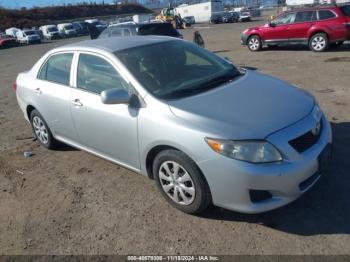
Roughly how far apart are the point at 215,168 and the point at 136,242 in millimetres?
1045

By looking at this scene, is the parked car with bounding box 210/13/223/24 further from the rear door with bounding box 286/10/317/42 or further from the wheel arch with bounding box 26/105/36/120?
the wheel arch with bounding box 26/105/36/120

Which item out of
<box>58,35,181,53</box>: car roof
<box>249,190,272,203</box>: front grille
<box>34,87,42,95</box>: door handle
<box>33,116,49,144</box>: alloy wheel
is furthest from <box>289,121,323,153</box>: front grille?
<box>33,116,49,144</box>: alloy wheel

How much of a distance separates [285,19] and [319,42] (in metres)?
1.80

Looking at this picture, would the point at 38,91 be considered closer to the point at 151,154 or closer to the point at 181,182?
the point at 151,154

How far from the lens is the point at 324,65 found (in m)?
10.2

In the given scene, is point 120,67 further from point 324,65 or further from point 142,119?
point 324,65

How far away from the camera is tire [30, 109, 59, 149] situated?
5.28 meters

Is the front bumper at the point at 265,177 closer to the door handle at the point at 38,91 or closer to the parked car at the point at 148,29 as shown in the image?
the door handle at the point at 38,91

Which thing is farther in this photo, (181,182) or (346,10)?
(346,10)

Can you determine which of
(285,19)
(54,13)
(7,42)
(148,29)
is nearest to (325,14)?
(285,19)

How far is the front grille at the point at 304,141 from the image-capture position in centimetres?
306

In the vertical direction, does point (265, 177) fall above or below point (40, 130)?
above

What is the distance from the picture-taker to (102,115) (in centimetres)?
395

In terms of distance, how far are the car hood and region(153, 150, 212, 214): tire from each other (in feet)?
1.26
